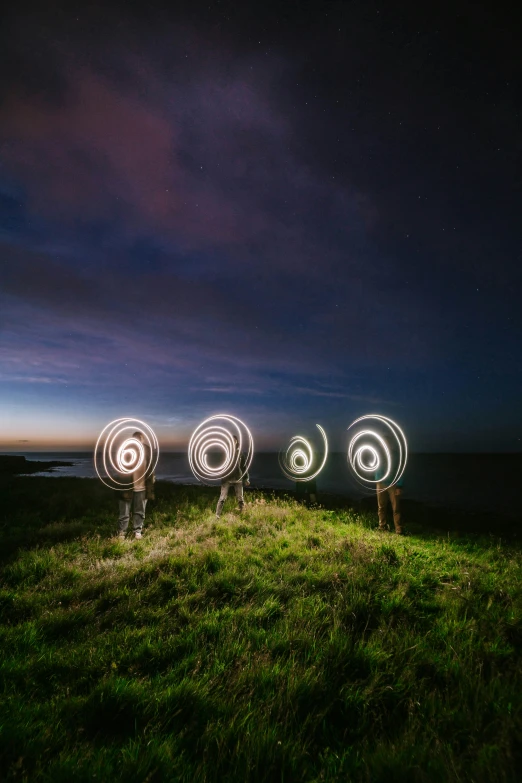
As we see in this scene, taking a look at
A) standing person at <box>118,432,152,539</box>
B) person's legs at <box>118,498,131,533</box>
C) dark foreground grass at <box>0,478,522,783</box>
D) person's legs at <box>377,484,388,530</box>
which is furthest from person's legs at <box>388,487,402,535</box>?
person's legs at <box>118,498,131,533</box>

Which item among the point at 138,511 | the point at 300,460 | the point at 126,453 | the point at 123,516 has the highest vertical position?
the point at 126,453

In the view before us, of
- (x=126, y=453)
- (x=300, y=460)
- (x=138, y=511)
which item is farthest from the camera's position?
(x=300, y=460)

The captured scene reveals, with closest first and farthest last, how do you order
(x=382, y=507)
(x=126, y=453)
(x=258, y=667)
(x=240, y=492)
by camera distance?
(x=258, y=667), (x=126, y=453), (x=382, y=507), (x=240, y=492)

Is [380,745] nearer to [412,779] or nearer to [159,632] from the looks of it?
[412,779]

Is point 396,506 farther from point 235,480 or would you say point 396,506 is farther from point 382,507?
point 235,480

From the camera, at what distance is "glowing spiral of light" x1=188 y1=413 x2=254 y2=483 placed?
1194cm

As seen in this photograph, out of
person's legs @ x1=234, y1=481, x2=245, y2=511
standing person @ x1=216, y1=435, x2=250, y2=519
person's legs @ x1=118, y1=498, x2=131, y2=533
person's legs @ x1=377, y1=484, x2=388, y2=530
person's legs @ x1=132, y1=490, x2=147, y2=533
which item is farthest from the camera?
person's legs @ x1=234, y1=481, x2=245, y2=511

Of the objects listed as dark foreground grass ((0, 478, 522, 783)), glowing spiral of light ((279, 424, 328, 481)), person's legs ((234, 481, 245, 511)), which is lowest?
dark foreground grass ((0, 478, 522, 783))

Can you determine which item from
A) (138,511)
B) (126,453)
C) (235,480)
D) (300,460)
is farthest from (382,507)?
(126,453)

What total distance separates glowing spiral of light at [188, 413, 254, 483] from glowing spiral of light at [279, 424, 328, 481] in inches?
119

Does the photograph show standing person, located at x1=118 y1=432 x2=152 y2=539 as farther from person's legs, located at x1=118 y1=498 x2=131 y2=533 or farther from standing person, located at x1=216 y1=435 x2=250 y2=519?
standing person, located at x1=216 y1=435 x2=250 y2=519

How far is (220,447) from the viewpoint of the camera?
43.0ft

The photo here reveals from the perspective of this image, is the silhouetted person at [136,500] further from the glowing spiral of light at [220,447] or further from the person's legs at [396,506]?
the person's legs at [396,506]

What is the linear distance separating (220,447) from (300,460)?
6228 millimetres
